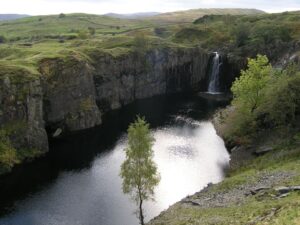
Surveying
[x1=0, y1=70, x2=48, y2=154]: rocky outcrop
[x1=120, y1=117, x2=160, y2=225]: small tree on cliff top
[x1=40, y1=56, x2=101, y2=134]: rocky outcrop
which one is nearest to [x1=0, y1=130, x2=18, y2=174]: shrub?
[x1=0, y1=70, x2=48, y2=154]: rocky outcrop

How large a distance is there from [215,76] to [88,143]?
281 ft

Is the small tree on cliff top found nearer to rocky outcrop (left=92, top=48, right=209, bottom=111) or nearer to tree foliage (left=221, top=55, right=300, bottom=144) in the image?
tree foliage (left=221, top=55, right=300, bottom=144)

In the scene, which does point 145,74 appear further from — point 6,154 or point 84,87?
point 6,154

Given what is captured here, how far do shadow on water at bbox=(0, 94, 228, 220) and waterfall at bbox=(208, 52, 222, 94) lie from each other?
1498cm

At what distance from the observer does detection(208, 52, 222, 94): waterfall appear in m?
176

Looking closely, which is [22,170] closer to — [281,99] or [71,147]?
[71,147]

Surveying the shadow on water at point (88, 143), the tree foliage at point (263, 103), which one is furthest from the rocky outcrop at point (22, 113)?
the tree foliage at point (263, 103)

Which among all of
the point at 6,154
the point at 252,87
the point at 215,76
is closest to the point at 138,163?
the point at 6,154

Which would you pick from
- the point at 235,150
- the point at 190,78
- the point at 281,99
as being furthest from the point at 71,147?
the point at 190,78

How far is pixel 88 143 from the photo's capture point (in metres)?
108

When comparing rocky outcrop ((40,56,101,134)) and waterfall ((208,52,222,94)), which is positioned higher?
rocky outcrop ((40,56,101,134))

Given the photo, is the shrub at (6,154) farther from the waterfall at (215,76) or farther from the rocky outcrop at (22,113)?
the waterfall at (215,76)

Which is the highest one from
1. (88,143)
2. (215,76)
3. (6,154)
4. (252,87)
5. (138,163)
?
(138,163)

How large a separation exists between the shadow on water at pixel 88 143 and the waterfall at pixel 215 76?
49.1 feet
